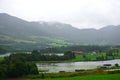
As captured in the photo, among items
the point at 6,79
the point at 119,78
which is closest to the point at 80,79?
the point at 119,78

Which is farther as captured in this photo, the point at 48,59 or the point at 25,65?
the point at 48,59

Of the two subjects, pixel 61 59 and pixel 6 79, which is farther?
pixel 61 59

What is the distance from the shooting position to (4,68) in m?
75.5

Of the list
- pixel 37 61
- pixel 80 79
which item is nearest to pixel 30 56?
pixel 37 61

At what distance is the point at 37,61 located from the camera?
153750 millimetres

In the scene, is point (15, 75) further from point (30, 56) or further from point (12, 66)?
point (30, 56)

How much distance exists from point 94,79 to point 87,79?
139cm

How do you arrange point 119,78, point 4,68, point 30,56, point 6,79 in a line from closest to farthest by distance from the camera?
point 119,78 → point 6,79 → point 4,68 → point 30,56

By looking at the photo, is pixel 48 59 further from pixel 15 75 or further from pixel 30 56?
pixel 15 75

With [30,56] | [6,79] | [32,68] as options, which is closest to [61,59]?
[30,56]

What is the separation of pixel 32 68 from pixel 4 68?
8484mm

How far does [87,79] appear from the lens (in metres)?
48.9

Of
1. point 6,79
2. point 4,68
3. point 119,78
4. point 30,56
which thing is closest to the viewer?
point 119,78

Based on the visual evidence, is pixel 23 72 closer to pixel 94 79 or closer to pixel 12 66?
pixel 12 66
